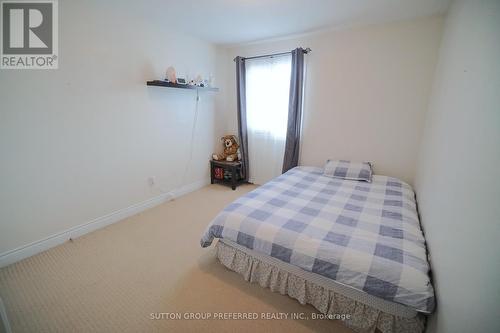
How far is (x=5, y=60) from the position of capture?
1619 millimetres

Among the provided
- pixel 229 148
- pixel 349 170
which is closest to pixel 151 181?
pixel 229 148

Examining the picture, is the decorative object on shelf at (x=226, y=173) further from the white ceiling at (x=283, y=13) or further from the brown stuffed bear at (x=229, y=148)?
the white ceiling at (x=283, y=13)

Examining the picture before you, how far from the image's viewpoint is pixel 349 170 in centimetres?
252

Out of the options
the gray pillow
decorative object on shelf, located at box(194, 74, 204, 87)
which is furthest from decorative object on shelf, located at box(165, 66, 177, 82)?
the gray pillow

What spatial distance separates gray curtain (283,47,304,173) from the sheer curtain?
0.15m

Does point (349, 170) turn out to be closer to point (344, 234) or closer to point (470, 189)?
point (344, 234)

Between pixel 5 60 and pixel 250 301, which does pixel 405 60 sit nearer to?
pixel 250 301

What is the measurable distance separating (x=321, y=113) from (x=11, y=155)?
127 inches

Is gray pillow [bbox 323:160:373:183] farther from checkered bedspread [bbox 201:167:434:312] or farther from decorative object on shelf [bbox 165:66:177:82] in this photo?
decorative object on shelf [bbox 165:66:177:82]

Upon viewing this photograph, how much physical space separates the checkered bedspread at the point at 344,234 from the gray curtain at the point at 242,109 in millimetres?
1455

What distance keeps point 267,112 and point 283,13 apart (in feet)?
4.31

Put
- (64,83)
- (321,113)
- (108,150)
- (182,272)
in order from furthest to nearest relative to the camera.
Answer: (321,113)
(108,150)
(64,83)
(182,272)

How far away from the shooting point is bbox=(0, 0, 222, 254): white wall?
173 centimetres

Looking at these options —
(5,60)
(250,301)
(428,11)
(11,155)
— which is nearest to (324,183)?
(250,301)
